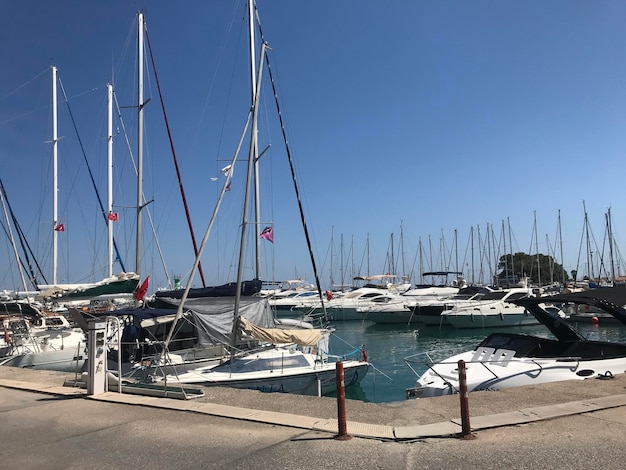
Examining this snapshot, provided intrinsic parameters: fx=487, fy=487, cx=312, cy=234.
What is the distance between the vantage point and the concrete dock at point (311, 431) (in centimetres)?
564

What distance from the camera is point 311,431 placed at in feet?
22.0

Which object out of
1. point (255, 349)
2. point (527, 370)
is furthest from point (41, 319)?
point (527, 370)

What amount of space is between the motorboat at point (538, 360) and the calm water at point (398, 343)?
5.42 m

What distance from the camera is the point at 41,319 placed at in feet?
81.7

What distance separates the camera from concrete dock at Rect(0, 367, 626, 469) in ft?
18.5

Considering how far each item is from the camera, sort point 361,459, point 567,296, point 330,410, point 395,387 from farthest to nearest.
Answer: point 395,387 < point 567,296 < point 330,410 < point 361,459

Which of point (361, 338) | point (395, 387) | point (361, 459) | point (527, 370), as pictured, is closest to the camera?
point (361, 459)

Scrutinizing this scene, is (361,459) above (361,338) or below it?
above

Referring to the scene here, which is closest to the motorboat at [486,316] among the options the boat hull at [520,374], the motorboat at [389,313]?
the motorboat at [389,313]

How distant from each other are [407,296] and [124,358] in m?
42.2

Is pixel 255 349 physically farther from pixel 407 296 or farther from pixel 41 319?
pixel 407 296

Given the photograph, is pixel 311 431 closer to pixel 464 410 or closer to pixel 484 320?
pixel 464 410

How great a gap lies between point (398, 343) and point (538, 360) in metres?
21.5

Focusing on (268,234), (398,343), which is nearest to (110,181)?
(268,234)
